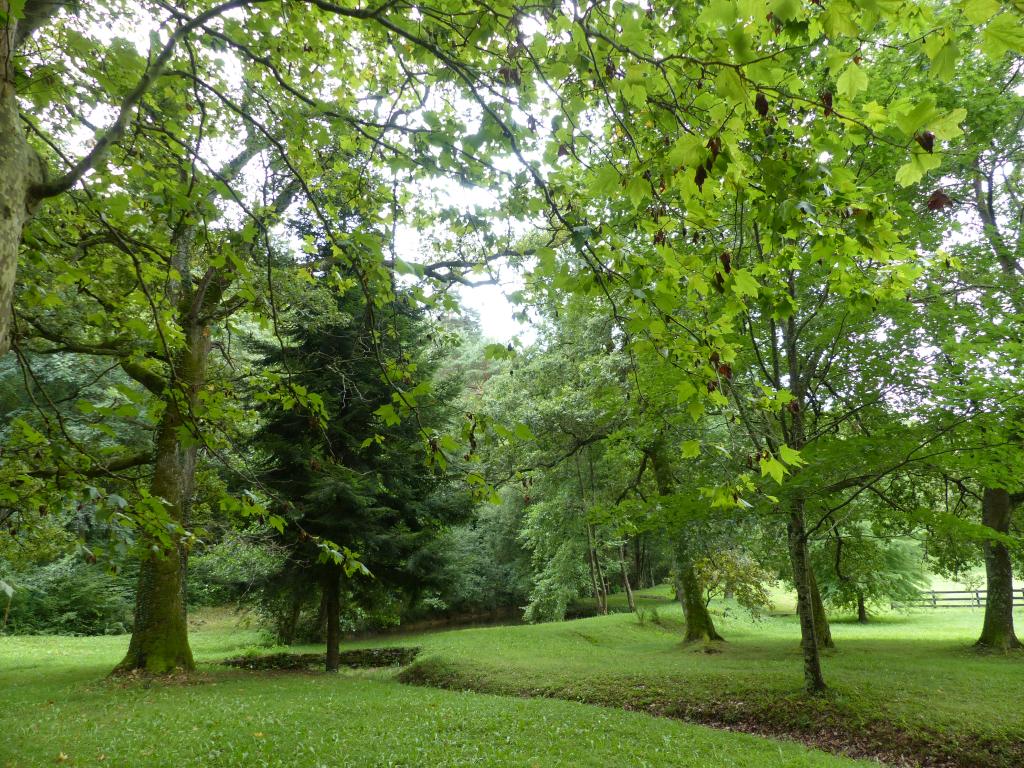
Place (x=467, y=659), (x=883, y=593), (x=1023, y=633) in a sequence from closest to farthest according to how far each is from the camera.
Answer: (x=467, y=659)
(x=1023, y=633)
(x=883, y=593)

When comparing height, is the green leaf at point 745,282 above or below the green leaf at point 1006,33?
below

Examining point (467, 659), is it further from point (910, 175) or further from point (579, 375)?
point (910, 175)

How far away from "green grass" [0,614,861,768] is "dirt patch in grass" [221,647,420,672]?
13.0 feet

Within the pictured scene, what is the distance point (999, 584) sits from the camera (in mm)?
11680

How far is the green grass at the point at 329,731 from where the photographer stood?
221 inches

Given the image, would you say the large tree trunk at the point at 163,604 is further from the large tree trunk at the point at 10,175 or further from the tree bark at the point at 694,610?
the tree bark at the point at 694,610

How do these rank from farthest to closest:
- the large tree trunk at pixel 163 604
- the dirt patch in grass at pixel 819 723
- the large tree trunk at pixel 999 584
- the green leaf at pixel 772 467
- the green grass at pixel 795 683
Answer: the large tree trunk at pixel 999 584
the large tree trunk at pixel 163 604
the green grass at pixel 795 683
the dirt patch in grass at pixel 819 723
the green leaf at pixel 772 467

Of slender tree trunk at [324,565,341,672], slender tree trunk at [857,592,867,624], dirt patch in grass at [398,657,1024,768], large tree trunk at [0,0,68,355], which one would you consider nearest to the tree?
slender tree trunk at [324,565,341,672]

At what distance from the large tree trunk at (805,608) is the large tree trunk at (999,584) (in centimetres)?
604

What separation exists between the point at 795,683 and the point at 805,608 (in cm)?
134

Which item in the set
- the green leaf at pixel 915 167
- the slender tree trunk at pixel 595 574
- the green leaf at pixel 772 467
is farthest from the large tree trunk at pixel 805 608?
the slender tree trunk at pixel 595 574

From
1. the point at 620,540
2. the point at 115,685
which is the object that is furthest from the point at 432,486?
the point at 620,540

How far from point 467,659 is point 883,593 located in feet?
45.8

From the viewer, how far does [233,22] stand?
11.5 ft
